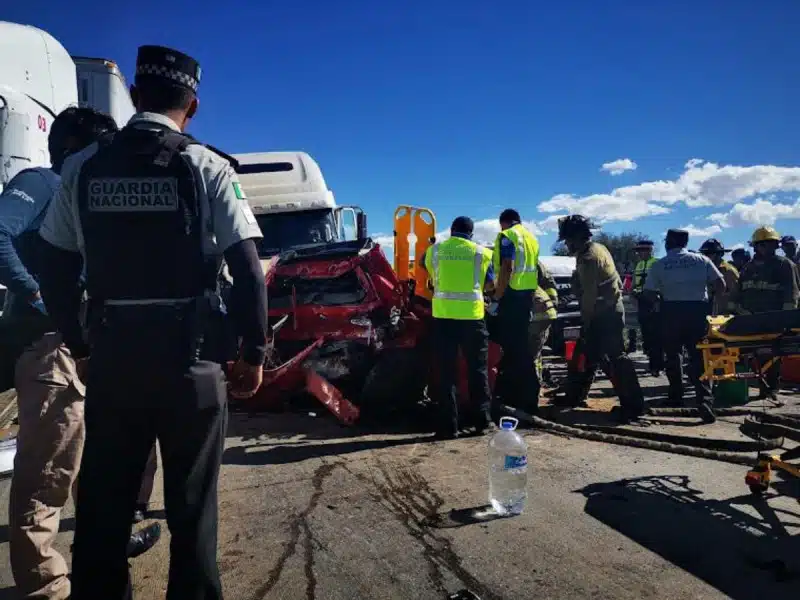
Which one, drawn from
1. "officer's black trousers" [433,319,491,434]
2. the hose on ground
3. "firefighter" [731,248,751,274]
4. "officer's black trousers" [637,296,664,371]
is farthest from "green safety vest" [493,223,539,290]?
"firefighter" [731,248,751,274]

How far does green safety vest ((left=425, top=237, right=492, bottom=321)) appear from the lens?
5613 mm

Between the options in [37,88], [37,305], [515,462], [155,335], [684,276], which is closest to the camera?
[155,335]

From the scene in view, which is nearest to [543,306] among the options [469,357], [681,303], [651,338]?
[681,303]

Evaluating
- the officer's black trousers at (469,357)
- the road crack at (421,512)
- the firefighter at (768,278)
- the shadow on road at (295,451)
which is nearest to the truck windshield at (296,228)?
the officer's black trousers at (469,357)

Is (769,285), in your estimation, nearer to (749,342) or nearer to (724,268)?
(724,268)

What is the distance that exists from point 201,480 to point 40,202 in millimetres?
1610

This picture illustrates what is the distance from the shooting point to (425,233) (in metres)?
7.63

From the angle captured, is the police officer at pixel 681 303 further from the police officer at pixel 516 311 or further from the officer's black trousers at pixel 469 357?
the officer's black trousers at pixel 469 357

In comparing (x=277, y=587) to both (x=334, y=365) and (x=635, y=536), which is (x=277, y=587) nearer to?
(x=635, y=536)

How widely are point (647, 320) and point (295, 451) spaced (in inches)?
260

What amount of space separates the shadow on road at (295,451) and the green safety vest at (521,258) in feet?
6.37

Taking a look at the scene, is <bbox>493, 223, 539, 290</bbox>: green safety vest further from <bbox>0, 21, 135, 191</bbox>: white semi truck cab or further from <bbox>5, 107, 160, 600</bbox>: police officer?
<bbox>5, 107, 160, 600</bbox>: police officer

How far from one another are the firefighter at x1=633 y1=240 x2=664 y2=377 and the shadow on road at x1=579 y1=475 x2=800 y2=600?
4753 millimetres

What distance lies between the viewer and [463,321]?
564cm
